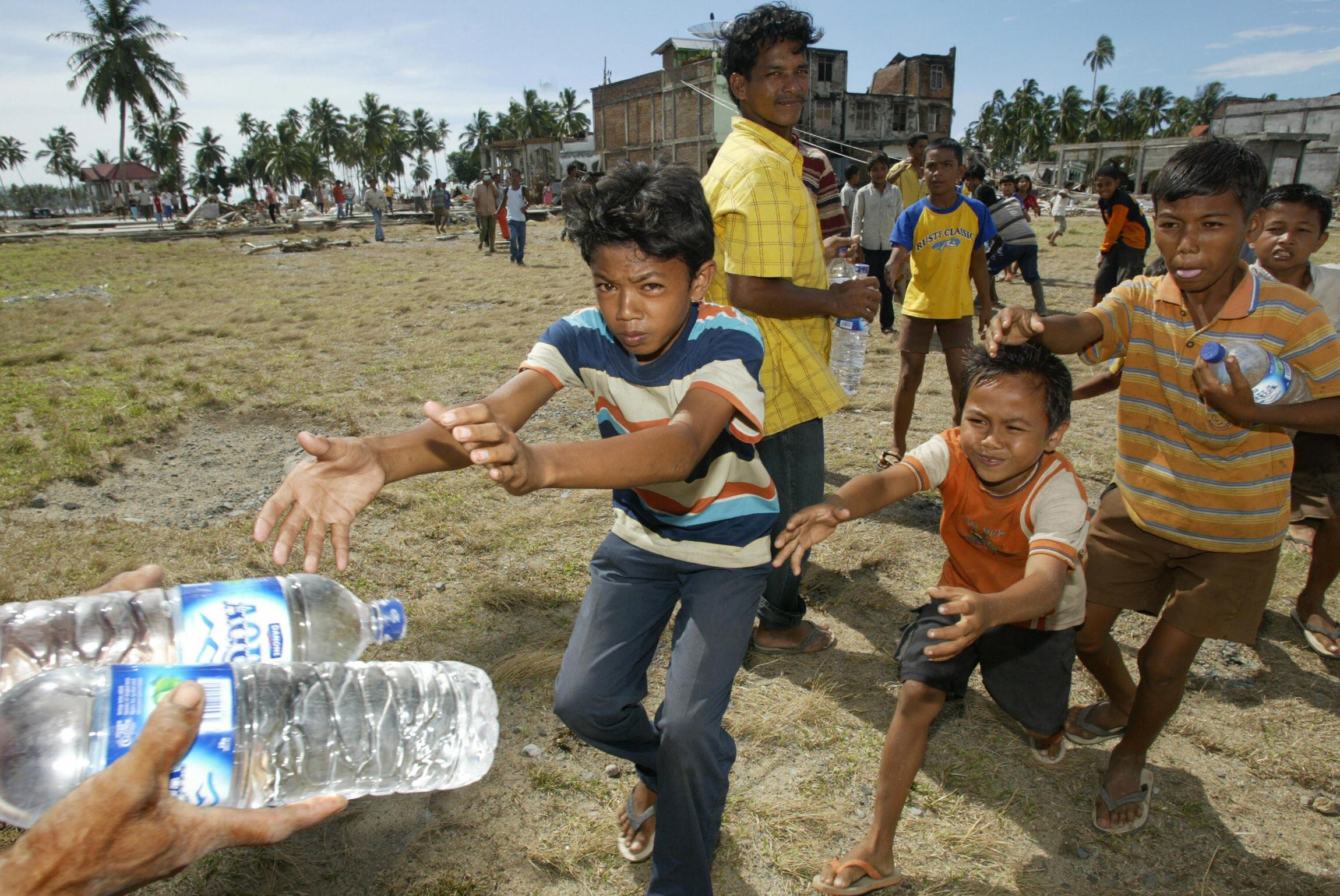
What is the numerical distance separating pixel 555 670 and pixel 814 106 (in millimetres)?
52534

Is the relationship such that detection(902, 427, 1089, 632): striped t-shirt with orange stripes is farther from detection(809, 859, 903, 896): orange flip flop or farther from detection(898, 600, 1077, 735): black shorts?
detection(809, 859, 903, 896): orange flip flop

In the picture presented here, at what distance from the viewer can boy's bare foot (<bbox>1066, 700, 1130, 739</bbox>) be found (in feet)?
9.28

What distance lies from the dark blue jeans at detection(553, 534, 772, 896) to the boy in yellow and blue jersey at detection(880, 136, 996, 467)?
329 centimetres

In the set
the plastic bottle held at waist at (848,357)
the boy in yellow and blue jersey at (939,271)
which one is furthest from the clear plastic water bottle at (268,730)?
the plastic bottle held at waist at (848,357)

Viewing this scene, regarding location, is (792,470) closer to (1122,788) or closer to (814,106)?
(1122,788)

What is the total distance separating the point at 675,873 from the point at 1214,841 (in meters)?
1.74

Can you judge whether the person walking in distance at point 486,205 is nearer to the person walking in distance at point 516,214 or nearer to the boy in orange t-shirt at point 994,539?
the person walking in distance at point 516,214

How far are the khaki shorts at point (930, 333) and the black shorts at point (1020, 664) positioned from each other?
3.16 m

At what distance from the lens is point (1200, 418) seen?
92.4 inches

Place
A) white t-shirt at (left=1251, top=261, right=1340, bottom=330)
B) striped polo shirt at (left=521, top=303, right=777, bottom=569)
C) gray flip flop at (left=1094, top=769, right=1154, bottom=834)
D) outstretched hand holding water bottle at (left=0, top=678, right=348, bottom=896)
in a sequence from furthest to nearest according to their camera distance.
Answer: white t-shirt at (left=1251, top=261, right=1340, bottom=330) < gray flip flop at (left=1094, top=769, right=1154, bottom=834) < striped polo shirt at (left=521, top=303, right=777, bottom=569) < outstretched hand holding water bottle at (left=0, top=678, right=348, bottom=896)

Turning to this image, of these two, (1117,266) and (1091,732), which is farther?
(1117,266)

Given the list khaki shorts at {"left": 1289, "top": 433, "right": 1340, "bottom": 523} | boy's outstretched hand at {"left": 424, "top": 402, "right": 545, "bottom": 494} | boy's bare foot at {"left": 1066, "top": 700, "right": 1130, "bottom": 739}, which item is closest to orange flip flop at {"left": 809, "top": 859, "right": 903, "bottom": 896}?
boy's bare foot at {"left": 1066, "top": 700, "right": 1130, "bottom": 739}

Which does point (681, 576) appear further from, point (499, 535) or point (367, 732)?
point (499, 535)

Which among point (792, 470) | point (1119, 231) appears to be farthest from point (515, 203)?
point (792, 470)
